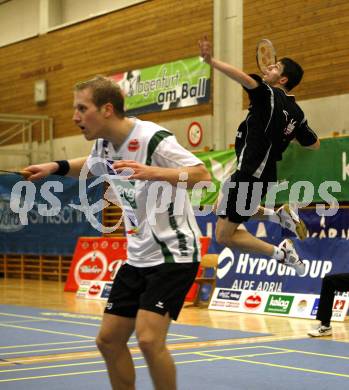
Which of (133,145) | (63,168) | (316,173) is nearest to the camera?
(133,145)

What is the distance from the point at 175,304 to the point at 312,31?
37.9ft

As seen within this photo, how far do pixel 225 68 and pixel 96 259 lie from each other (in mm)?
10098

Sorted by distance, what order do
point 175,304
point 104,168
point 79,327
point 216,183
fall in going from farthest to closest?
point 216,183 → point 79,327 → point 104,168 → point 175,304

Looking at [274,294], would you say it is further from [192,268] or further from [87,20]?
[87,20]

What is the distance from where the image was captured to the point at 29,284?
18.9 m

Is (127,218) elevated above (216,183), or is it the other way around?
(216,183)

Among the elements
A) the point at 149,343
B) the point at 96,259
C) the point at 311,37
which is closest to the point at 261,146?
the point at 149,343

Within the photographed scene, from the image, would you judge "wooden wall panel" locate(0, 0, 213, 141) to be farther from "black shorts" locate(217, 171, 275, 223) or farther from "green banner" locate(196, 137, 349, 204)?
"black shorts" locate(217, 171, 275, 223)

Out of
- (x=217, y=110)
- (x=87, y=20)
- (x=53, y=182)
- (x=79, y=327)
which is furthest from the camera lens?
(x=87, y=20)

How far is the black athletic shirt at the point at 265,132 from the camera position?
23.8 feet

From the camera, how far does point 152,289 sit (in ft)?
13.7

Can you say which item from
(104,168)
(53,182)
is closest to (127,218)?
(104,168)

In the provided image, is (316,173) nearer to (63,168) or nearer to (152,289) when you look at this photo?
(63,168)

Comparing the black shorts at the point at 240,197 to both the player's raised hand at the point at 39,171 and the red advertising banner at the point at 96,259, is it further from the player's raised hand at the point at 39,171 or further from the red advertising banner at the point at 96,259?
the red advertising banner at the point at 96,259
